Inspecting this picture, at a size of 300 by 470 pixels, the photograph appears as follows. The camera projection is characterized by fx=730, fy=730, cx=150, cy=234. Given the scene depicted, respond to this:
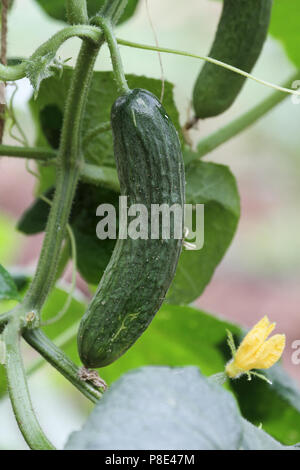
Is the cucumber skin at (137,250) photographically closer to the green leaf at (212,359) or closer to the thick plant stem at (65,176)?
the thick plant stem at (65,176)

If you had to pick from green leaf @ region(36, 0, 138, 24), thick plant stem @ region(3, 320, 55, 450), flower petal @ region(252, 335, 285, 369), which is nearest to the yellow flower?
flower petal @ region(252, 335, 285, 369)

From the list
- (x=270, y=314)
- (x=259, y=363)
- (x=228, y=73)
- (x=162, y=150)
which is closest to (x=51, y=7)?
(x=228, y=73)

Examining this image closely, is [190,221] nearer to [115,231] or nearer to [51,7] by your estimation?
[115,231]

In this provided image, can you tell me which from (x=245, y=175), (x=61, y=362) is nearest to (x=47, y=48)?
(x=61, y=362)

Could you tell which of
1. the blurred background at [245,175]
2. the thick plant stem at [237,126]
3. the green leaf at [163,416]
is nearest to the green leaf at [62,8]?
the thick plant stem at [237,126]

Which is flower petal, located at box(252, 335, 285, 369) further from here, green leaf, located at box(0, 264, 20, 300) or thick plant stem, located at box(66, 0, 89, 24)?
thick plant stem, located at box(66, 0, 89, 24)
